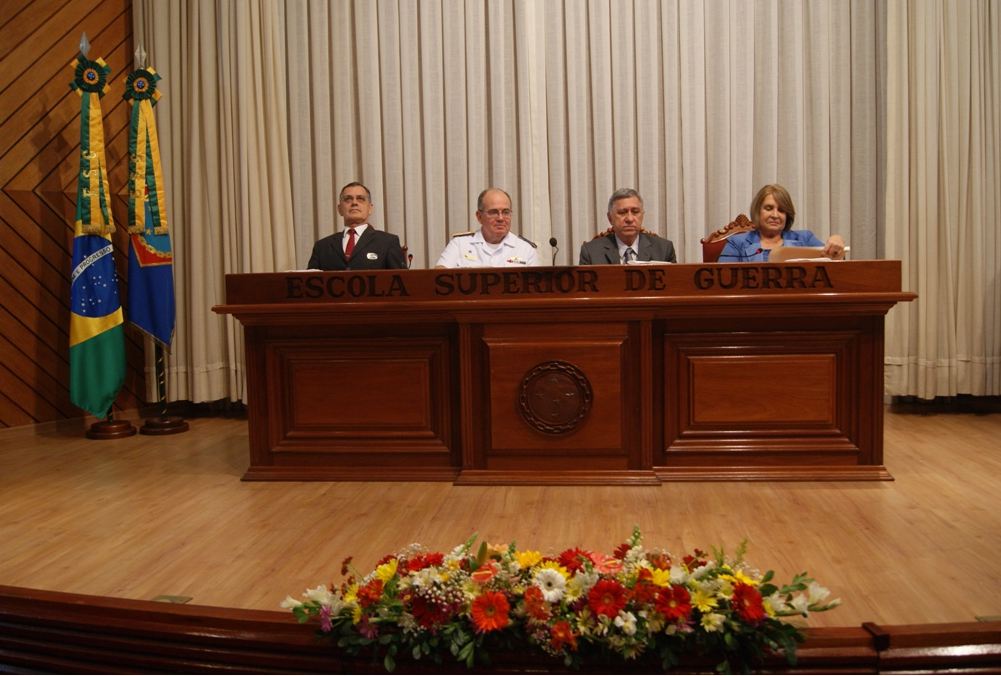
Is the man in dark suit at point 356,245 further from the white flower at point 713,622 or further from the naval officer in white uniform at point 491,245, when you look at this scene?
the white flower at point 713,622

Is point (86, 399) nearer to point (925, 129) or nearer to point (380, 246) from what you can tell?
point (380, 246)

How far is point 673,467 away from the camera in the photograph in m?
3.76

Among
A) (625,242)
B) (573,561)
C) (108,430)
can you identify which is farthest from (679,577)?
(108,430)

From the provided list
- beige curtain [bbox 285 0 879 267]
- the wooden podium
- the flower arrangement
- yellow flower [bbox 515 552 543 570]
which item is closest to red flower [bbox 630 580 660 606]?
the flower arrangement

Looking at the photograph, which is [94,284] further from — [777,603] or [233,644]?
[777,603]

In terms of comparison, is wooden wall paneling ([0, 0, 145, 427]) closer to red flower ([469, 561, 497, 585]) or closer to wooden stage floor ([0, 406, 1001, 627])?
wooden stage floor ([0, 406, 1001, 627])

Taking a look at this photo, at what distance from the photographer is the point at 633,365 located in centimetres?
371

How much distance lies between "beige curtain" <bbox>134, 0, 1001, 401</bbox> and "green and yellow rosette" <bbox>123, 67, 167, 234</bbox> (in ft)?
1.10

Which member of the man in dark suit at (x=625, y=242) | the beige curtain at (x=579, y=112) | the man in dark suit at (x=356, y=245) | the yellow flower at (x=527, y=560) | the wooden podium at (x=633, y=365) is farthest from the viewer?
the beige curtain at (x=579, y=112)

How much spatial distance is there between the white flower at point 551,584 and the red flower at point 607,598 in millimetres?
65

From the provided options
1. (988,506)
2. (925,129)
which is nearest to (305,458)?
(988,506)

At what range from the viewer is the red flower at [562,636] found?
1.84m

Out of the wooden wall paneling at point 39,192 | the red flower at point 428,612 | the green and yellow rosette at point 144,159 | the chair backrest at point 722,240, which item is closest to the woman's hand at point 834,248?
the chair backrest at point 722,240

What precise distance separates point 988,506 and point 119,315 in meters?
4.80
